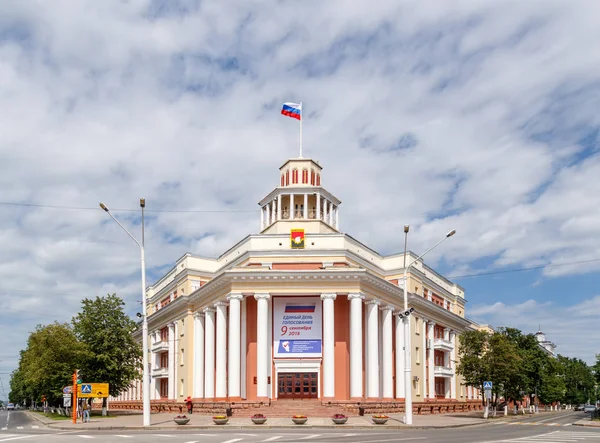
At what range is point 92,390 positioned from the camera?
55.0m

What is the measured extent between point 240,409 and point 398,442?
28.6 meters

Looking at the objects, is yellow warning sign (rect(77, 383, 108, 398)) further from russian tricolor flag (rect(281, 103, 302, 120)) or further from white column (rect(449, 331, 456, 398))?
white column (rect(449, 331, 456, 398))

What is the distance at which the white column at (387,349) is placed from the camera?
212 ft

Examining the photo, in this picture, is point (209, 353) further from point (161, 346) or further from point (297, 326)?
point (161, 346)

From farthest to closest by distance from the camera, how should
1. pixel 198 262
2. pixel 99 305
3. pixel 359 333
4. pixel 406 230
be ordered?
1. pixel 198 262
2. pixel 99 305
3. pixel 359 333
4. pixel 406 230

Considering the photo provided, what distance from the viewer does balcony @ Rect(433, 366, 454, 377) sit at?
82188 mm

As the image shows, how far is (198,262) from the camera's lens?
77500mm

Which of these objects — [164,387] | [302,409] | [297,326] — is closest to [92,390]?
[302,409]

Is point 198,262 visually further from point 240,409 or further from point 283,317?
point 240,409

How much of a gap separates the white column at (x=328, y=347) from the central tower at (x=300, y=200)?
11.9 m

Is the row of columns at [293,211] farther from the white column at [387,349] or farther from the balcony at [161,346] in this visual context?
the balcony at [161,346]

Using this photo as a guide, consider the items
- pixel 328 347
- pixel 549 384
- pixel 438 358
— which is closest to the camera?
pixel 328 347

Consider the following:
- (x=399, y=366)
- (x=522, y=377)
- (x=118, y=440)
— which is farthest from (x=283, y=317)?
(x=118, y=440)

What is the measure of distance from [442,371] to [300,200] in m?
28.9
